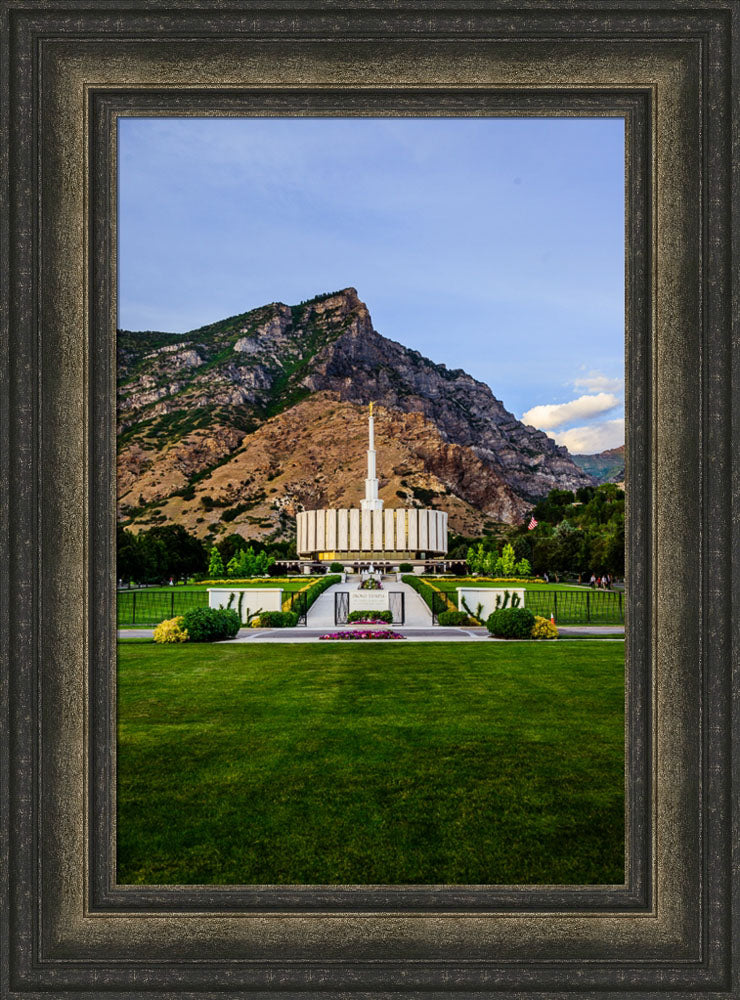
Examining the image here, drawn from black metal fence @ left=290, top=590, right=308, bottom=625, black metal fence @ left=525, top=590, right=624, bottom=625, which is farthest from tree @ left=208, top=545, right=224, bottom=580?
black metal fence @ left=525, top=590, right=624, bottom=625

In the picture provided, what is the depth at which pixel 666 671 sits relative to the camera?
2.27 metres

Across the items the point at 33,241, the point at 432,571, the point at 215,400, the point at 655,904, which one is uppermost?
the point at 215,400

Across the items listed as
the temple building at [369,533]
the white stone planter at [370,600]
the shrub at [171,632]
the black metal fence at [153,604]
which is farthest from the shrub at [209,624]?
the temple building at [369,533]

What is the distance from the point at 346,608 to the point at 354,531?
28793mm

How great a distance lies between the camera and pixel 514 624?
1212 cm

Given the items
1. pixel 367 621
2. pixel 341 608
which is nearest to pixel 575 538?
pixel 341 608

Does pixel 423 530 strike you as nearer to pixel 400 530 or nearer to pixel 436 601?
pixel 400 530

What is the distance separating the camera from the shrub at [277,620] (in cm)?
1480

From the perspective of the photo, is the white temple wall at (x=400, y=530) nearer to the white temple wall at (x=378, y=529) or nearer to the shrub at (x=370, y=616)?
the white temple wall at (x=378, y=529)

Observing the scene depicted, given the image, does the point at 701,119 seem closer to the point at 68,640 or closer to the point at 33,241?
the point at 33,241

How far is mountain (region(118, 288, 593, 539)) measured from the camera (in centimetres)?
5584

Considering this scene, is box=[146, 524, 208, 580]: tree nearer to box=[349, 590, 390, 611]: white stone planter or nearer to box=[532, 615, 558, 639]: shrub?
box=[349, 590, 390, 611]: white stone planter

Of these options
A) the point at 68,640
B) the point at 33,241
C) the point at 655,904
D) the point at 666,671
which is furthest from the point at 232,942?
the point at 33,241

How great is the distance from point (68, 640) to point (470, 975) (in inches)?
70.2
